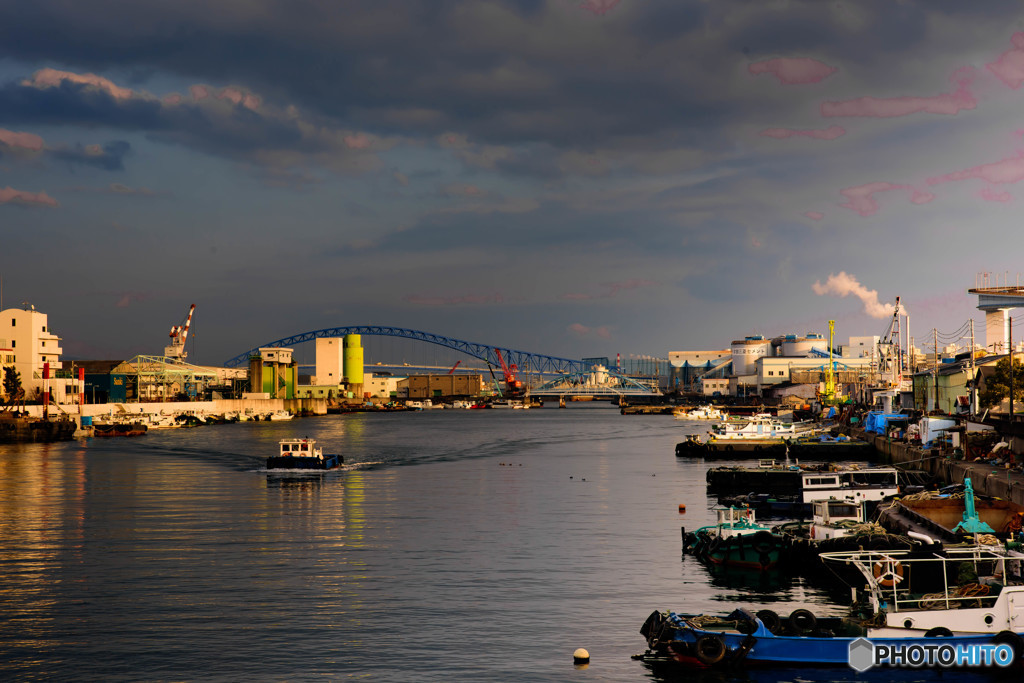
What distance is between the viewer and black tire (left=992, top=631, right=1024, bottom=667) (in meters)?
20.8

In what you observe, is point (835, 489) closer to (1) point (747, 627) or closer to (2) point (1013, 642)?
(2) point (1013, 642)

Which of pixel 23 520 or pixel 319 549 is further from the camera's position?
pixel 23 520

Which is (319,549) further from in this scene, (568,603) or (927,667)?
(927,667)

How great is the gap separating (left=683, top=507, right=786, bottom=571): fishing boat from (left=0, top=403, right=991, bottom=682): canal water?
1.01 metres

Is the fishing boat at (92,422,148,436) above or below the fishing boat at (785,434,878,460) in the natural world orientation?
above

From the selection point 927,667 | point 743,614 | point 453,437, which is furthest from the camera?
point 453,437

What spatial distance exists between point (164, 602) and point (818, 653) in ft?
62.2

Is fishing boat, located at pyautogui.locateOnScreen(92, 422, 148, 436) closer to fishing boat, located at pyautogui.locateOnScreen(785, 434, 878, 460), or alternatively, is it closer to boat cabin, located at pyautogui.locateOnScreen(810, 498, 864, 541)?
fishing boat, located at pyautogui.locateOnScreen(785, 434, 878, 460)

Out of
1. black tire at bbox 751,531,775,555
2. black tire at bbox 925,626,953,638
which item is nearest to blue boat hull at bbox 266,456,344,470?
black tire at bbox 751,531,775,555

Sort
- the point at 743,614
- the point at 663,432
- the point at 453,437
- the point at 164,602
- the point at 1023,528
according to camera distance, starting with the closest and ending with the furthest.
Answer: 1. the point at 743,614
2. the point at 164,602
3. the point at 1023,528
4. the point at 453,437
5. the point at 663,432

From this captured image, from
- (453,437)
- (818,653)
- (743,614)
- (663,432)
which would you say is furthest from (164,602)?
(663,432)

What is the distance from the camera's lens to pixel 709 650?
21922 millimetres

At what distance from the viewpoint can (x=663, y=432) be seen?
144 m

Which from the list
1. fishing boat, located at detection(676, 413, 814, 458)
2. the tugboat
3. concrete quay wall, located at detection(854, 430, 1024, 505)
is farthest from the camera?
fishing boat, located at detection(676, 413, 814, 458)
